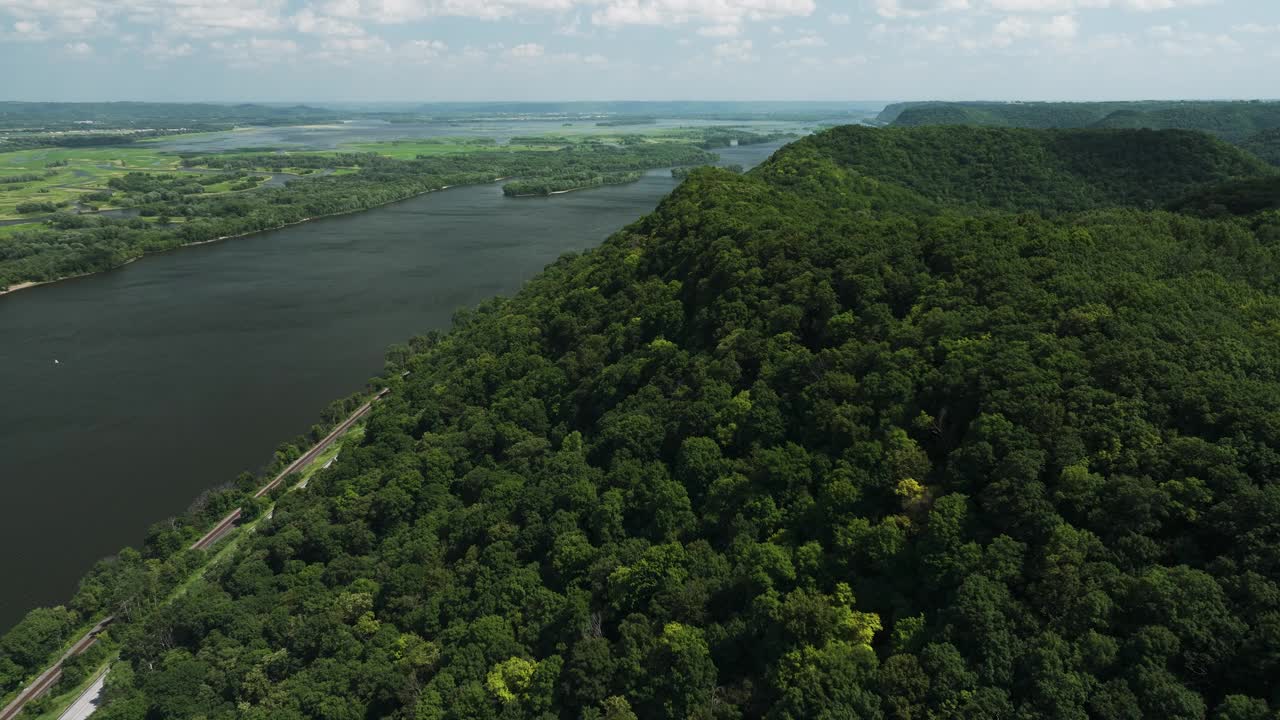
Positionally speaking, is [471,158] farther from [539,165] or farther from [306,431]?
[306,431]

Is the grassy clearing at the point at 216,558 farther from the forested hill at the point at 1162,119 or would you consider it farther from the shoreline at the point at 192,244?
the forested hill at the point at 1162,119

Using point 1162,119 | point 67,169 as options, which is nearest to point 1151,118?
point 1162,119

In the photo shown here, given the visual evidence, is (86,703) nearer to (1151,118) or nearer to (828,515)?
(828,515)

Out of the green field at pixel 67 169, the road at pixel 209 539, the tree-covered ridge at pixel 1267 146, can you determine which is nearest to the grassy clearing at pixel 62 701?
the road at pixel 209 539

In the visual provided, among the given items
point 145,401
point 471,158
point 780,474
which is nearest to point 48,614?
point 145,401

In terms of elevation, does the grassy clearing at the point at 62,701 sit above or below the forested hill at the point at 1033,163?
below

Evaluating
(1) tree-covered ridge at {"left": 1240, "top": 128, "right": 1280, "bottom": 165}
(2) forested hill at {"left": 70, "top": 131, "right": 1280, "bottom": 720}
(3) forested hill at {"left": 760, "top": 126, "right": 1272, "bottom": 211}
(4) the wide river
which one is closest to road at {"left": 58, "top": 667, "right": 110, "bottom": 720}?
(2) forested hill at {"left": 70, "top": 131, "right": 1280, "bottom": 720}
